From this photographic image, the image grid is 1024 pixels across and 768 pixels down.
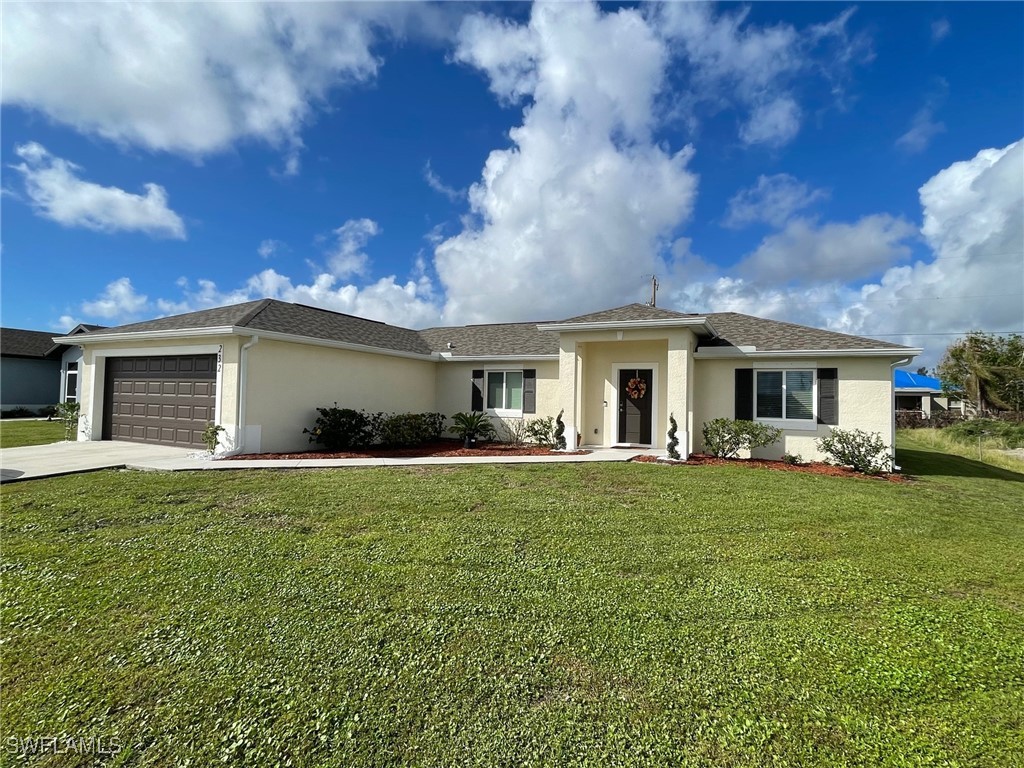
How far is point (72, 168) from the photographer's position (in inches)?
427

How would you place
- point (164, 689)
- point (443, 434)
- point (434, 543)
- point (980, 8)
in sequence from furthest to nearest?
1. point (443, 434)
2. point (980, 8)
3. point (434, 543)
4. point (164, 689)

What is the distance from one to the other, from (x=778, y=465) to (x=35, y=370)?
37.5 m

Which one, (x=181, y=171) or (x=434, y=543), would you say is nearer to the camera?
(x=434, y=543)

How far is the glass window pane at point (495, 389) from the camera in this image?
15.5 m

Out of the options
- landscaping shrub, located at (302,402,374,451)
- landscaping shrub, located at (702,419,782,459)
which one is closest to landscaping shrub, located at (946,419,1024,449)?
landscaping shrub, located at (702,419,782,459)

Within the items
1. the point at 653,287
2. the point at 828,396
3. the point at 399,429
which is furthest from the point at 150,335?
the point at 828,396

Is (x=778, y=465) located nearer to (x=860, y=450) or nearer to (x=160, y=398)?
(x=860, y=450)

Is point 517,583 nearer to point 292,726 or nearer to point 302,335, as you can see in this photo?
point 292,726

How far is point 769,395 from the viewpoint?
1201 centimetres

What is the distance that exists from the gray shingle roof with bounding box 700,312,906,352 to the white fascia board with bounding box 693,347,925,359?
0.12 metres

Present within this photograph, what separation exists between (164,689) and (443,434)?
13562 millimetres

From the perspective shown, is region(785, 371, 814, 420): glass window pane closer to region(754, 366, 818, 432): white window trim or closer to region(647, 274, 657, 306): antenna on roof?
region(754, 366, 818, 432): white window trim

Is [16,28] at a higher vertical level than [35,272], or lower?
higher

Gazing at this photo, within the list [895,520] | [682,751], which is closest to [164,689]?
[682,751]
